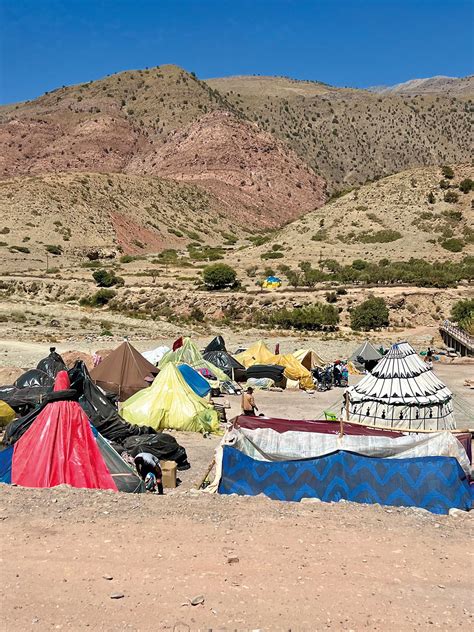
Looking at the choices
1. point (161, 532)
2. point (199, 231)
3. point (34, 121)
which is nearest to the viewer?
point (161, 532)

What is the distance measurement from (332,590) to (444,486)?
3.99 m

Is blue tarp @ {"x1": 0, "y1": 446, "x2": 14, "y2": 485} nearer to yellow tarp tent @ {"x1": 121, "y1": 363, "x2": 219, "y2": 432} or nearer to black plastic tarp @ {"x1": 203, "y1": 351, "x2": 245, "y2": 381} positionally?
yellow tarp tent @ {"x1": 121, "y1": 363, "x2": 219, "y2": 432}

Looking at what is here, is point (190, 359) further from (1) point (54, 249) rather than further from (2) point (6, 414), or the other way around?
(1) point (54, 249)

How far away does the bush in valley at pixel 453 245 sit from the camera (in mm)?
62728

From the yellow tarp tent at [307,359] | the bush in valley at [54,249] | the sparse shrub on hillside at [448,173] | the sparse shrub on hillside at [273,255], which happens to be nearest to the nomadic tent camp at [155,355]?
the yellow tarp tent at [307,359]

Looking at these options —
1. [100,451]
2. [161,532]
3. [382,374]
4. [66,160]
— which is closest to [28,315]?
[382,374]

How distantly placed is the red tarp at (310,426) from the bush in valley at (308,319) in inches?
1274

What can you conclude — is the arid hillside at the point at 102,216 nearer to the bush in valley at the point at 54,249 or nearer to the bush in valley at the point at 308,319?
the bush in valley at the point at 54,249

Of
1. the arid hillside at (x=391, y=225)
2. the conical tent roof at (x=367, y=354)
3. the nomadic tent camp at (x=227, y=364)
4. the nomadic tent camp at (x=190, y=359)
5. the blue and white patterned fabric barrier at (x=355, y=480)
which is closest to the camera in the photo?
the blue and white patterned fabric barrier at (x=355, y=480)

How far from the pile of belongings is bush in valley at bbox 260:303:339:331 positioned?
1338 inches

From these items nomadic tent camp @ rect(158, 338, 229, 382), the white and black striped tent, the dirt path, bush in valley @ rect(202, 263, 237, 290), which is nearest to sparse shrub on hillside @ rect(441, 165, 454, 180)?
bush in valley @ rect(202, 263, 237, 290)

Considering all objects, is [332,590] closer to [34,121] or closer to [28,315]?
[28,315]

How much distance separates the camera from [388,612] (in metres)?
6.09

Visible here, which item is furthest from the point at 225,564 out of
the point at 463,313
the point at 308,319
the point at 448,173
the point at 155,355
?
the point at 448,173
